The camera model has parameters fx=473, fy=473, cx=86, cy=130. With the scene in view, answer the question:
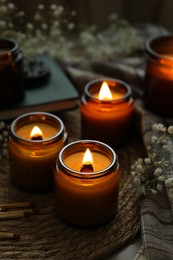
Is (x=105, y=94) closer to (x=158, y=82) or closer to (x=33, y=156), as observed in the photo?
(x=158, y=82)

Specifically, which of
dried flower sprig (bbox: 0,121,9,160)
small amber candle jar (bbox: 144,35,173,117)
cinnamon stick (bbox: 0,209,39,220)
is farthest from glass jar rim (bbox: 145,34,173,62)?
cinnamon stick (bbox: 0,209,39,220)

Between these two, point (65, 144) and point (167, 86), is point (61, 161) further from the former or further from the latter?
point (167, 86)

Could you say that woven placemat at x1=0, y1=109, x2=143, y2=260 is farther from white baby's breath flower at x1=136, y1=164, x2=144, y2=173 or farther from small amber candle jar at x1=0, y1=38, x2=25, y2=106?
small amber candle jar at x1=0, y1=38, x2=25, y2=106

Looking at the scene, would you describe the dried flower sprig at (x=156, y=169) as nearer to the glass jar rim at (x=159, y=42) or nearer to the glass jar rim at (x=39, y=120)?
the glass jar rim at (x=39, y=120)

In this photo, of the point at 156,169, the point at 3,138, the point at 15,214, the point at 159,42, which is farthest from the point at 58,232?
the point at 159,42

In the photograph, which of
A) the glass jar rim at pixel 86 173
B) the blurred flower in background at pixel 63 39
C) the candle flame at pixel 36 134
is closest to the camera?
the glass jar rim at pixel 86 173

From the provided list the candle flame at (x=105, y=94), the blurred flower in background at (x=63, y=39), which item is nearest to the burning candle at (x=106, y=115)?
the candle flame at (x=105, y=94)

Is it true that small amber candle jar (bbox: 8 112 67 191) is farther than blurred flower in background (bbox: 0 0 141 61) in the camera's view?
No
